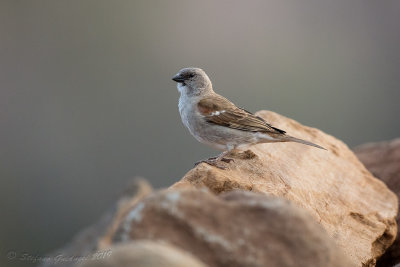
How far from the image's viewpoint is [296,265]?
119 inches

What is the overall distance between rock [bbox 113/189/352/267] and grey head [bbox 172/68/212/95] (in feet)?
10.5

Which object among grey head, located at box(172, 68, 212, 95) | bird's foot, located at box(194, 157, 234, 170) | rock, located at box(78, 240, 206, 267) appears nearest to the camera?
rock, located at box(78, 240, 206, 267)

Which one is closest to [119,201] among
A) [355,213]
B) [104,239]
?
[104,239]

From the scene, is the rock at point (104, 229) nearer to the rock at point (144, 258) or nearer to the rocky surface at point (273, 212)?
the rocky surface at point (273, 212)

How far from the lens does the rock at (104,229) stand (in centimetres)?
636

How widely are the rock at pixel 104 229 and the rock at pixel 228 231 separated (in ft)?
10.3

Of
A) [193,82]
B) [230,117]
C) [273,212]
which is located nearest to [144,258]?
[273,212]

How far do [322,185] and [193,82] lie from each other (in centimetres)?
192

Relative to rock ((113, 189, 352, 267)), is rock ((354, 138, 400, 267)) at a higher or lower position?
higher

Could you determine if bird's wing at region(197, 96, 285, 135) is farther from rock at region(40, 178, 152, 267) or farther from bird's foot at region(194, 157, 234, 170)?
rock at region(40, 178, 152, 267)

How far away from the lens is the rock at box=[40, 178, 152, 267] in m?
6.36

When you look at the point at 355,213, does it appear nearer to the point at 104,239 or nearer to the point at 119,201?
the point at 104,239

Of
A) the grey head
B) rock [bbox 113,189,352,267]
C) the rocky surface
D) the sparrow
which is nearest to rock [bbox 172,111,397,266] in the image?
the rocky surface

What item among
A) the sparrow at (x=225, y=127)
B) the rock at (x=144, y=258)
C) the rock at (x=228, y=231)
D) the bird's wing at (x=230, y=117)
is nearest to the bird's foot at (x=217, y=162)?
the sparrow at (x=225, y=127)
